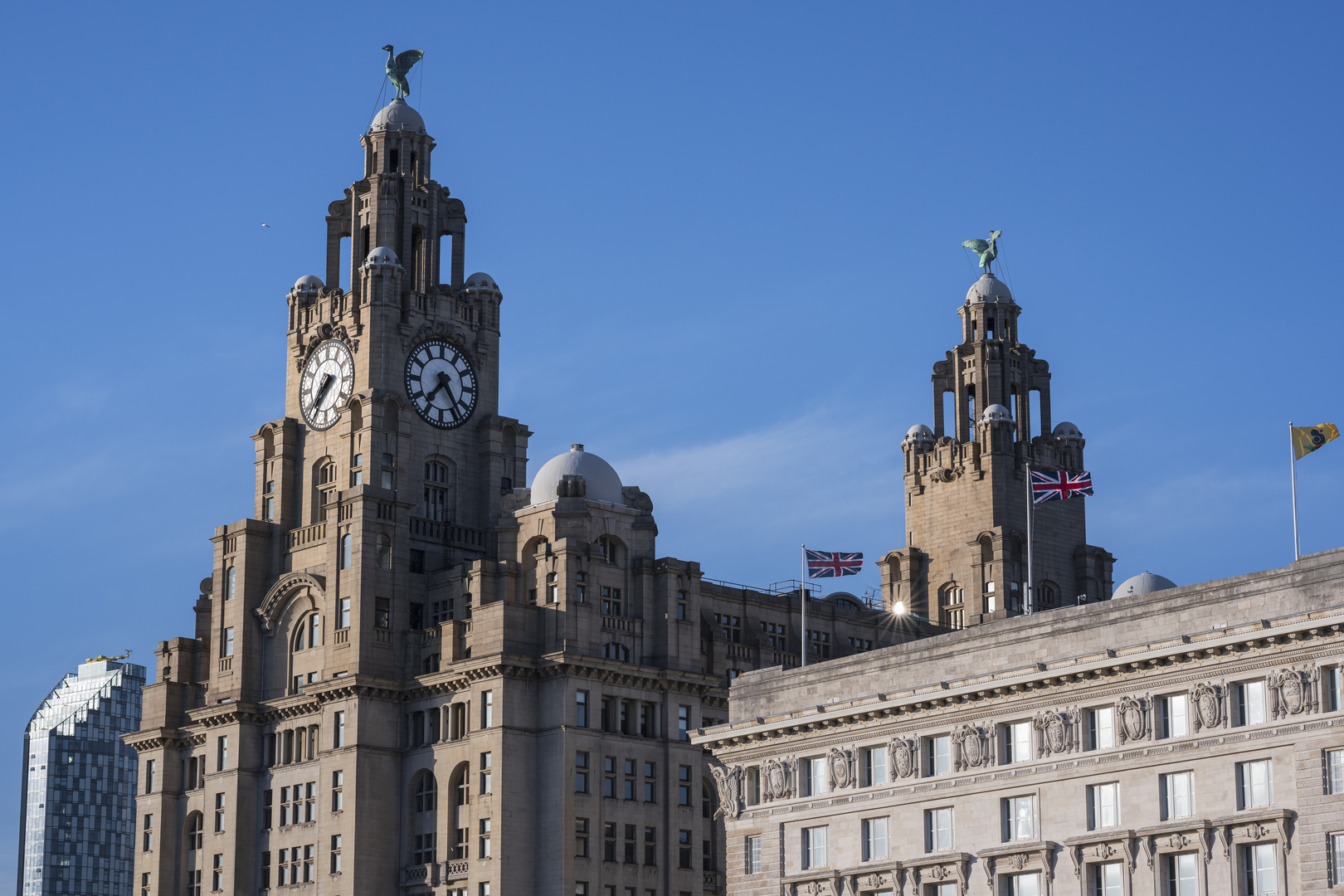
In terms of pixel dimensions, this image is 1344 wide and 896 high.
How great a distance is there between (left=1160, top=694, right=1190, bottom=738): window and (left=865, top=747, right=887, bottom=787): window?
16325 millimetres

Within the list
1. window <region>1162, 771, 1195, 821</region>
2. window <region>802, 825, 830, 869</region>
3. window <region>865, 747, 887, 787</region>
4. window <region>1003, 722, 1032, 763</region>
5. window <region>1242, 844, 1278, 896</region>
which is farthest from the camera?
window <region>802, 825, 830, 869</region>

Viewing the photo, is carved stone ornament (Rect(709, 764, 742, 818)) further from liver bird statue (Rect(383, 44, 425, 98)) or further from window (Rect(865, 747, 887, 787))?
liver bird statue (Rect(383, 44, 425, 98))

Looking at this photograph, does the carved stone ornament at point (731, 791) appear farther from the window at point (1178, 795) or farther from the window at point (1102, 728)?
the window at point (1178, 795)

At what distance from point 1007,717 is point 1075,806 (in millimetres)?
5628

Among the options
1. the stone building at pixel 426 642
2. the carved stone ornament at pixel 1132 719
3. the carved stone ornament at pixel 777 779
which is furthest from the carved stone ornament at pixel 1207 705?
the stone building at pixel 426 642

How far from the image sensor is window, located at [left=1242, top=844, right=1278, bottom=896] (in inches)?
3612

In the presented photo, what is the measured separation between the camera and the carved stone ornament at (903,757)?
353 feet

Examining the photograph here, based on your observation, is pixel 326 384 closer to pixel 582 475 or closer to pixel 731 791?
pixel 582 475

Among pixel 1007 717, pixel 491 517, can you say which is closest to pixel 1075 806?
pixel 1007 717

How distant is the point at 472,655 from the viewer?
13962cm

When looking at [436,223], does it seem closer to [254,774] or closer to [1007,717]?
[254,774]

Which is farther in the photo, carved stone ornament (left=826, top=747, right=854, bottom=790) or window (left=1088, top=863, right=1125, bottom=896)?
carved stone ornament (left=826, top=747, right=854, bottom=790)

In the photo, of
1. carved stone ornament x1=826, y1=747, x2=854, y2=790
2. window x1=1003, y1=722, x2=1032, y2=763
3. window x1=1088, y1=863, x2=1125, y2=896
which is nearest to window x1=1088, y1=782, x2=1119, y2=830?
window x1=1088, y1=863, x2=1125, y2=896

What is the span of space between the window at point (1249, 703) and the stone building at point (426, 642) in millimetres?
52415
